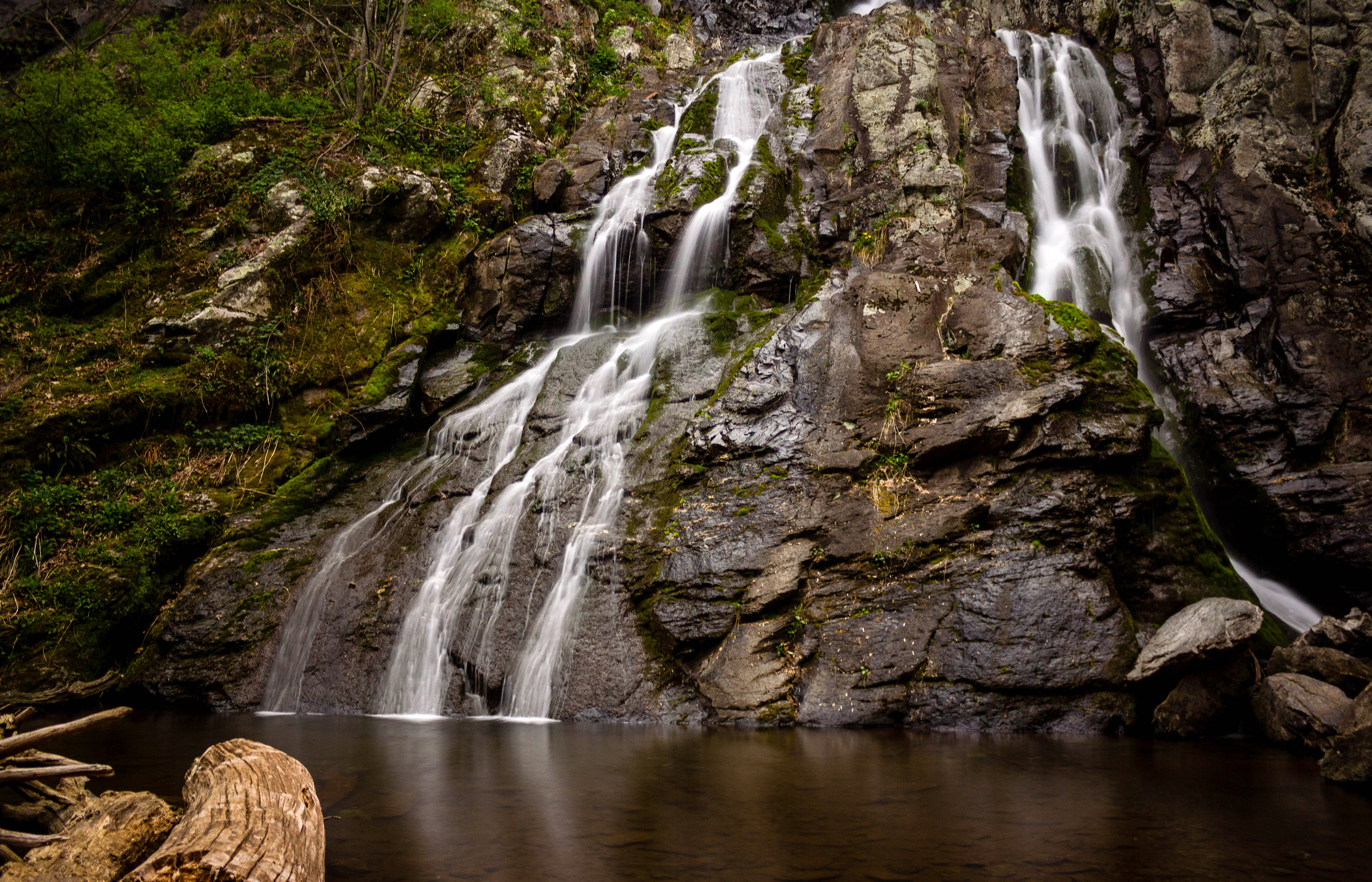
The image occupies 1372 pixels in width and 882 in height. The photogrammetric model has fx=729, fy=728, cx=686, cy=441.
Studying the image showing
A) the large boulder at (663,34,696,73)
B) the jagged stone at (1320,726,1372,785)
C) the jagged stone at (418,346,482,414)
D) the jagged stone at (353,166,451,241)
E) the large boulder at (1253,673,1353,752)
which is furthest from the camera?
the large boulder at (663,34,696,73)

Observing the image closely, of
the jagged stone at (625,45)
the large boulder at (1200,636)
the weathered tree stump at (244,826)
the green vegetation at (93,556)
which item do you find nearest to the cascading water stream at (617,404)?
the jagged stone at (625,45)

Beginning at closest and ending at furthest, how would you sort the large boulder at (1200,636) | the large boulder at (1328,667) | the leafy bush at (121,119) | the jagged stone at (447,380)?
the large boulder at (1328,667) < the large boulder at (1200,636) < the jagged stone at (447,380) < the leafy bush at (121,119)

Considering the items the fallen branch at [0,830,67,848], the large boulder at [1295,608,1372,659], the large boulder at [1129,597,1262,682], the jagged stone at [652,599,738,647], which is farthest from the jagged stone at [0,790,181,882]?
the large boulder at [1295,608,1372,659]

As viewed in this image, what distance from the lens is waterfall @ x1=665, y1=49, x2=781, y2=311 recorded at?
45.8 ft

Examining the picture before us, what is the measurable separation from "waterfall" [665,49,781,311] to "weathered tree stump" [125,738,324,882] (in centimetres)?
1123

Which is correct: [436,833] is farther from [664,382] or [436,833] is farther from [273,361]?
[273,361]

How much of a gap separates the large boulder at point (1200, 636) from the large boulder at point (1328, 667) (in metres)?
0.54

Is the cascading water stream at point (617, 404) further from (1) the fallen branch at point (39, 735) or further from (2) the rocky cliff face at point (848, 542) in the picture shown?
(1) the fallen branch at point (39, 735)

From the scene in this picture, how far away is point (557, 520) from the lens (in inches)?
393

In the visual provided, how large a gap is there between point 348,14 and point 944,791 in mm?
23041

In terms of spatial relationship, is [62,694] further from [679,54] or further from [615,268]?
[679,54]

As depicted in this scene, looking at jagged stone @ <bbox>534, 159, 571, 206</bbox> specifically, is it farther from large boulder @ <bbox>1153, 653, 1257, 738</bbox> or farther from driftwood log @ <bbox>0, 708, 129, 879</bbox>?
large boulder @ <bbox>1153, 653, 1257, 738</bbox>

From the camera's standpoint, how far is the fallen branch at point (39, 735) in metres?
3.34

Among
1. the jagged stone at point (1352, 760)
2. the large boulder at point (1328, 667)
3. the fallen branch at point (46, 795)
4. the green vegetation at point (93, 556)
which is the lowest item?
the jagged stone at point (1352, 760)
